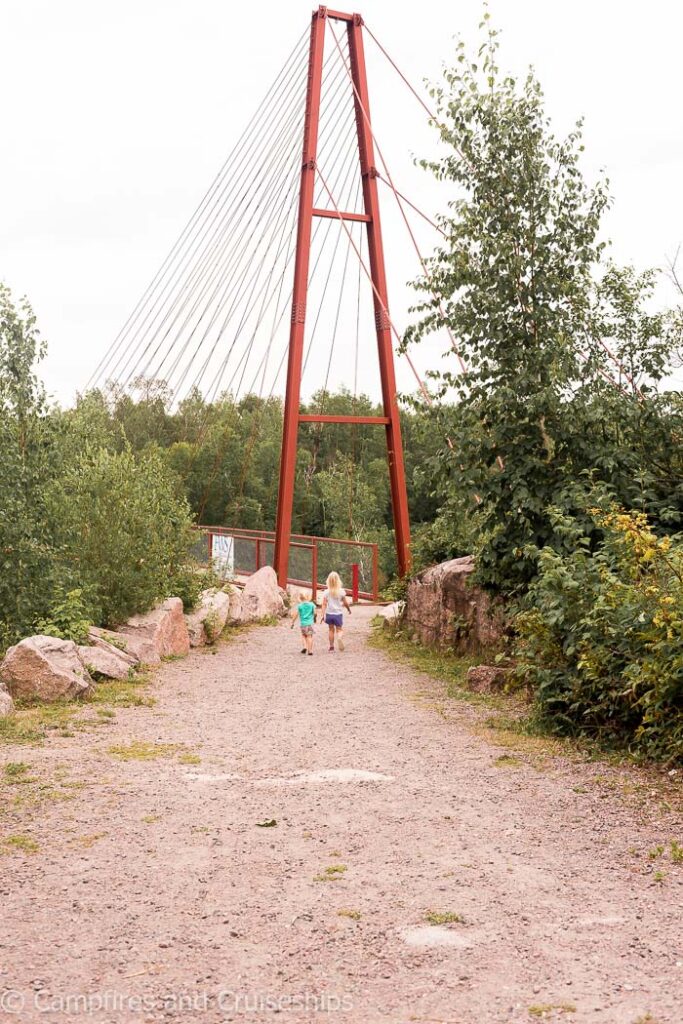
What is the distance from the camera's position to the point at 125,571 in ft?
36.2

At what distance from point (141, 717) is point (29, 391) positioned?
3.90 m

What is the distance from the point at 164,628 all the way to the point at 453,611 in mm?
3425

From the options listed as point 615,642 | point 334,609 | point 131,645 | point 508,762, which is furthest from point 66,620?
point 615,642

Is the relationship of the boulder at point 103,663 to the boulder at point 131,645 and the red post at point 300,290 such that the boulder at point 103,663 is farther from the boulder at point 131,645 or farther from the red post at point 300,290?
the red post at point 300,290

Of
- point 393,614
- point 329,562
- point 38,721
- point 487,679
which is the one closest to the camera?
point 38,721

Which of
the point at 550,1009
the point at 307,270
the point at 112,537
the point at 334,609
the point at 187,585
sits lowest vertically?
the point at 550,1009

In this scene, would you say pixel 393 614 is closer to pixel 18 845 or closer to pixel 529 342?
pixel 529 342

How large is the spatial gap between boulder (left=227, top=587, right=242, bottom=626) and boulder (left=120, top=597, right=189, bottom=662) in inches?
89.3

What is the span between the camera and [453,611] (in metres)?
10.5

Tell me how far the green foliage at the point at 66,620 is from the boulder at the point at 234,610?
4.55m

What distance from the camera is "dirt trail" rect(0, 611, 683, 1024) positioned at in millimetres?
2865

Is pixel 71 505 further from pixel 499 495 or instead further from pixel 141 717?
pixel 499 495

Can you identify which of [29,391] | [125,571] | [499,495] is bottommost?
[125,571]

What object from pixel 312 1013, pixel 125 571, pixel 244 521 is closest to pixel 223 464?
pixel 244 521
